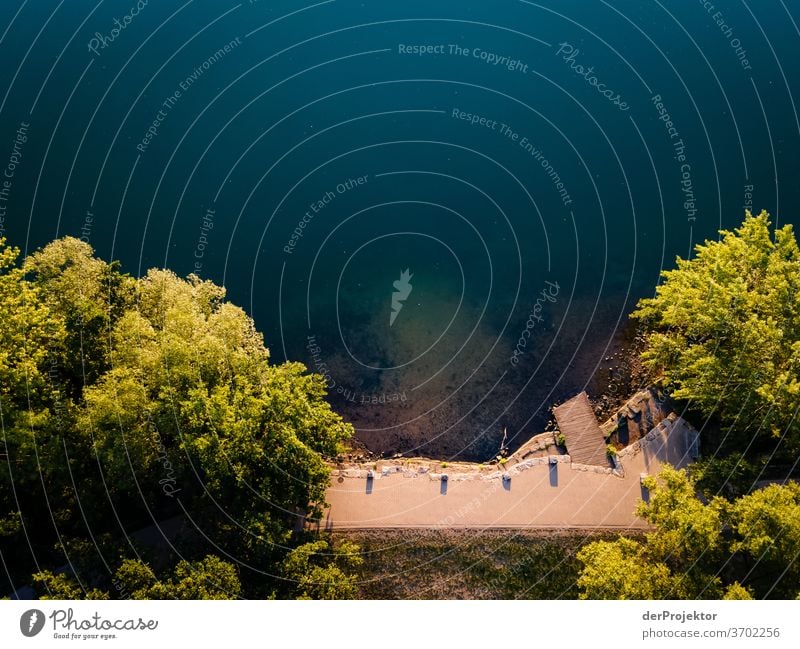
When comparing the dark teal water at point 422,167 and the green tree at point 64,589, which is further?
the dark teal water at point 422,167

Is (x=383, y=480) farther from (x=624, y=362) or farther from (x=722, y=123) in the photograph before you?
(x=722, y=123)

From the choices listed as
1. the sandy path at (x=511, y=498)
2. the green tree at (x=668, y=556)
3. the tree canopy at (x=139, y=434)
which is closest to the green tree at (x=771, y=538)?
the green tree at (x=668, y=556)

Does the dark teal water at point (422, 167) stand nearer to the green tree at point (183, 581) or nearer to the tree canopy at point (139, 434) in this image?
the tree canopy at point (139, 434)

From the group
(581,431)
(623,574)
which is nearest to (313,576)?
(623,574)

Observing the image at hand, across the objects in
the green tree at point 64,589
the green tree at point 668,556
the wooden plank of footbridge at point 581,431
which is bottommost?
the green tree at point 64,589

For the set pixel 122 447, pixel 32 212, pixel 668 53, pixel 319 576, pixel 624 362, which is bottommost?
pixel 319 576

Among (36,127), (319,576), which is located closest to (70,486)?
(319,576)

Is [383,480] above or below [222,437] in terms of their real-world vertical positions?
below

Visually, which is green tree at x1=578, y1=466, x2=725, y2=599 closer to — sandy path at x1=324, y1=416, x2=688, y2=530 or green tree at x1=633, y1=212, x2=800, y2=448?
sandy path at x1=324, y1=416, x2=688, y2=530
